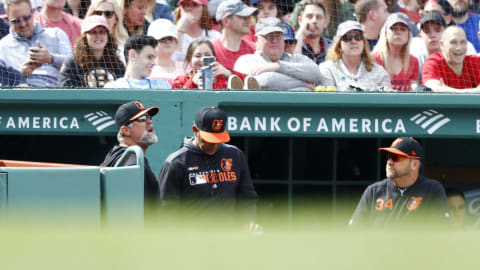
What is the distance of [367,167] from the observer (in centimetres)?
771

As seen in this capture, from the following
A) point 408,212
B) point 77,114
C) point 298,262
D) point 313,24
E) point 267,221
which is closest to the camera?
point 298,262

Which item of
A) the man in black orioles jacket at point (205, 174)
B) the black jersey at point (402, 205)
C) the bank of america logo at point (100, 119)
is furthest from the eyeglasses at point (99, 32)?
the black jersey at point (402, 205)

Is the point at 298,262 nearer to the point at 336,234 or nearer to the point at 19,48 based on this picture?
the point at 336,234

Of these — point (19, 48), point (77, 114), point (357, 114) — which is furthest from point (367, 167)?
point (19, 48)

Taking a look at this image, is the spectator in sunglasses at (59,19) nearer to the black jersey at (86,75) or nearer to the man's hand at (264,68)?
the black jersey at (86,75)

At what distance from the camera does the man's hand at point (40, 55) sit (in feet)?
19.9

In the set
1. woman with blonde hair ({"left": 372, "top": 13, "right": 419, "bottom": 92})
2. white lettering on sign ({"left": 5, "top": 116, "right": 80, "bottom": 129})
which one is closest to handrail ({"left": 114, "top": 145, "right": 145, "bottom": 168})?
white lettering on sign ({"left": 5, "top": 116, "right": 80, "bottom": 129})

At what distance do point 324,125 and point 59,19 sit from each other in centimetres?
263

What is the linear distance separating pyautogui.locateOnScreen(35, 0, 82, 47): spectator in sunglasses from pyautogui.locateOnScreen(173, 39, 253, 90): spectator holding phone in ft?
3.41

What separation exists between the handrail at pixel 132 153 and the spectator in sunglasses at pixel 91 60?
2.69 meters

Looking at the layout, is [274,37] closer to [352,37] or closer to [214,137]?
[352,37]

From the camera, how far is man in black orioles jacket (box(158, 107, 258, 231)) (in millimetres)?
4434

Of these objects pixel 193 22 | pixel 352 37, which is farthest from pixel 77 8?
pixel 352 37

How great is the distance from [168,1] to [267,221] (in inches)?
96.9
